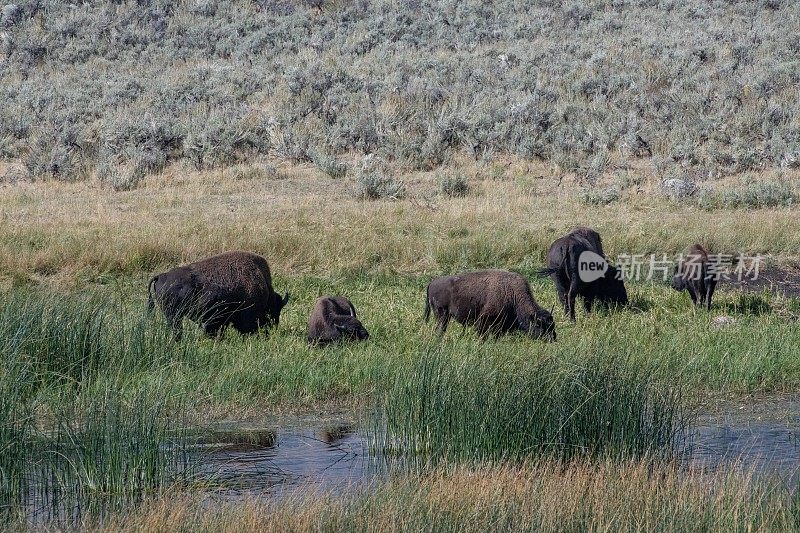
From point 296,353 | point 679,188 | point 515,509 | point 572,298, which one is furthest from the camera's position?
point 679,188

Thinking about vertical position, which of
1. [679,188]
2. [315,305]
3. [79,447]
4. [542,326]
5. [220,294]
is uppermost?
[679,188]

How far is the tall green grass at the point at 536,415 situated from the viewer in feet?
27.2

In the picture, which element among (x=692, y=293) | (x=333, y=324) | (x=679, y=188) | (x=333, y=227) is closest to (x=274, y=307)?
(x=333, y=324)

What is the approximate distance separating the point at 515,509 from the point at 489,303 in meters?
5.92

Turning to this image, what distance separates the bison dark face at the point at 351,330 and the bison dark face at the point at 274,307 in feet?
3.82

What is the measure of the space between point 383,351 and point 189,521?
5.38 m

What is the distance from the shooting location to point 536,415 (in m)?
8.32

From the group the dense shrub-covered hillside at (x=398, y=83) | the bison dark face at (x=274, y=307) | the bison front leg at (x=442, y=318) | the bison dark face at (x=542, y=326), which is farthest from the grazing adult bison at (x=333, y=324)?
the dense shrub-covered hillside at (x=398, y=83)

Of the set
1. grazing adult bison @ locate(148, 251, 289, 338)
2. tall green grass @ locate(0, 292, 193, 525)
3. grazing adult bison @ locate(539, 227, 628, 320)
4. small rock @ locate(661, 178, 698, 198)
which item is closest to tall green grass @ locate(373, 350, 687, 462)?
tall green grass @ locate(0, 292, 193, 525)

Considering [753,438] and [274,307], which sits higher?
[274,307]

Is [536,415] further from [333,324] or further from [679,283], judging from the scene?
[679,283]

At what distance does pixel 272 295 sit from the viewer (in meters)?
13.2

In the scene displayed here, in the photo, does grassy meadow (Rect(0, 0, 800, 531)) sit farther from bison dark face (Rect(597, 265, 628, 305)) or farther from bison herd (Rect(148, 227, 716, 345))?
bison dark face (Rect(597, 265, 628, 305))

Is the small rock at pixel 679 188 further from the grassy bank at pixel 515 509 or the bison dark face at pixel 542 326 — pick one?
the grassy bank at pixel 515 509
